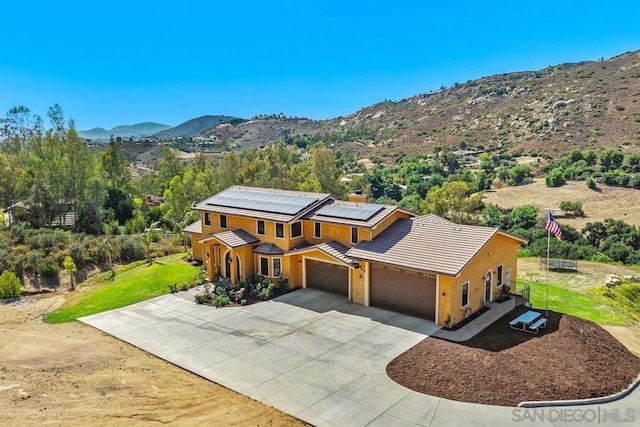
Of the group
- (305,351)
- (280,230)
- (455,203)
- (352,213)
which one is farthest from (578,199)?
(305,351)

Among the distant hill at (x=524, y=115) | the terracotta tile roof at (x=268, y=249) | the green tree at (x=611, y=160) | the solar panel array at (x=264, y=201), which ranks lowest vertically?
the terracotta tile roof at (x=268, y=249)

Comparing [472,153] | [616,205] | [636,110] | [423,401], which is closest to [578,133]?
[636,110]

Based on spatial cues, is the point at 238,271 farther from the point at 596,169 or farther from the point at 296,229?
the point at 596,169

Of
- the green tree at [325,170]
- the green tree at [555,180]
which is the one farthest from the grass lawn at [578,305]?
the green tree at [555,180]

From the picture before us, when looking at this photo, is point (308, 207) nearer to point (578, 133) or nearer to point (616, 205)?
point (616, 205)

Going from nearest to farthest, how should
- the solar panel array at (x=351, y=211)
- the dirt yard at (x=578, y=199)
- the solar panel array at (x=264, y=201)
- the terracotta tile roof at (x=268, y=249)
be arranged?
the solar panel array at (x=351, y=211), the terracotta tile roof at (x=268, y=249), the solar panel array at (x=264, y=201), the dirt yard at (x=578, y=199)

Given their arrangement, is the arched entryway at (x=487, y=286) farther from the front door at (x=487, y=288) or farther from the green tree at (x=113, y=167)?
the green tree at (x=113, y=167)
